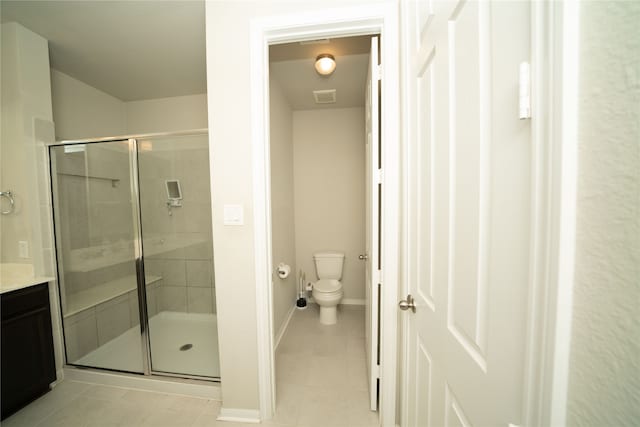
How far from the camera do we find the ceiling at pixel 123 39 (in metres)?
1.44

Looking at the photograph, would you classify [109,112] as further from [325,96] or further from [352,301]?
[352,301]

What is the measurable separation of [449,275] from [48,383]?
9.25 feet

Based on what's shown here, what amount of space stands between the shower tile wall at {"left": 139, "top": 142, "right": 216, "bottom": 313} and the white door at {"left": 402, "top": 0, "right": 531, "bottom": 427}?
2.01 metres

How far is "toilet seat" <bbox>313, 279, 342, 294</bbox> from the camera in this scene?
244 cm

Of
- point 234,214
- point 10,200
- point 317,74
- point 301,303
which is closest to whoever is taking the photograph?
point 234,214

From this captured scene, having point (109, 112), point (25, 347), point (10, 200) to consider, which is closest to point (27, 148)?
point (10, 200)

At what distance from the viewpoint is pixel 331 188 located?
2.99 m

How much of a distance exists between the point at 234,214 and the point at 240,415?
1291mm

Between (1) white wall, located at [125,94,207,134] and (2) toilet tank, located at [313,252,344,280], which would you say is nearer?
(1) white wall, located at [125,94,207,134]

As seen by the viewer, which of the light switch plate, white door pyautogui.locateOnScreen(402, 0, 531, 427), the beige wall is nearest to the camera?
white door pyautogui.locateOnScreen(402, 0, 531, 427)

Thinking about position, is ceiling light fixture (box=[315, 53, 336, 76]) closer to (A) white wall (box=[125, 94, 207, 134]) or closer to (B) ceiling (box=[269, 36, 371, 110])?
(B) ceiling (box=[269, 36, 371, 110])

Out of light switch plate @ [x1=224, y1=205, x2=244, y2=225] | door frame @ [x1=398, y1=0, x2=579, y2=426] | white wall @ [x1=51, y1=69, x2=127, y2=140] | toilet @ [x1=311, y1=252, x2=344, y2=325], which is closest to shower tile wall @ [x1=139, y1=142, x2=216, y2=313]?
white wall @ [x1=51, y1=69, x2=127, y2=140]

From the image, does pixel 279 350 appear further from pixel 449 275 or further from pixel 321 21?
pixel 321 21

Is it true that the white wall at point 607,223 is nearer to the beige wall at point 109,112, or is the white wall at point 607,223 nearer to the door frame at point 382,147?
the door frame at point 382,147
